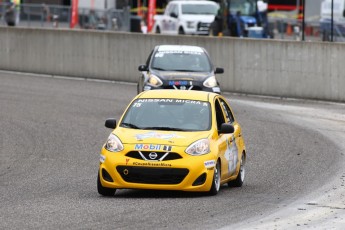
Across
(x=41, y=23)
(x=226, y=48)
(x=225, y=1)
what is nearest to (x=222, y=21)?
(x=225, y=1)

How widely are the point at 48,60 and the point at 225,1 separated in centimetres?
1433

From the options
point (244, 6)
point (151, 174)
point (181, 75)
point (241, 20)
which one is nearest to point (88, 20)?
point (241, 20)

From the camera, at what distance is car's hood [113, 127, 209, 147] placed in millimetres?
14227

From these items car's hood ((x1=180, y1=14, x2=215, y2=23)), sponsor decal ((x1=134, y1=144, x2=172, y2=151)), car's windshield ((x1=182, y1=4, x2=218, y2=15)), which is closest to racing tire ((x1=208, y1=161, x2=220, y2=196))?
sponsor decal ((x1=134, y1=144, x2=172, y2=151))

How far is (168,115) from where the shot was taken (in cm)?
1509

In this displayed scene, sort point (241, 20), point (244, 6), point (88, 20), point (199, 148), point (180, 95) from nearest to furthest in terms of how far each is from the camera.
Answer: point (199, 148) < point (180, 95) < point (88, 20) < point (241, 20) < point (244, 6)

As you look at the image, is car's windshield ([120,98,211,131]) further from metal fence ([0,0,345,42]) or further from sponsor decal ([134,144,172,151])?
metal fence ([0,0,345,42])

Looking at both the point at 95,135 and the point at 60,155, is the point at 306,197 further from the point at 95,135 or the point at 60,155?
the point at 95,135

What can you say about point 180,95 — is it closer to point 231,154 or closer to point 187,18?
point 231,154

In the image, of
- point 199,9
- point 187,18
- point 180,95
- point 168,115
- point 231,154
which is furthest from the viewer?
point 199,9

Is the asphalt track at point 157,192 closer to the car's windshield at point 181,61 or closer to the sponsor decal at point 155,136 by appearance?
the sponsor decal at point 155,136

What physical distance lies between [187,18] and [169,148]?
Answer: 4038cm

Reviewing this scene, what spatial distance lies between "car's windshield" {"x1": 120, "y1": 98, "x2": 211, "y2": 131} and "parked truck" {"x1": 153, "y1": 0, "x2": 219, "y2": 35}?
3852cm

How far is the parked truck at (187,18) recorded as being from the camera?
54.1 metres
